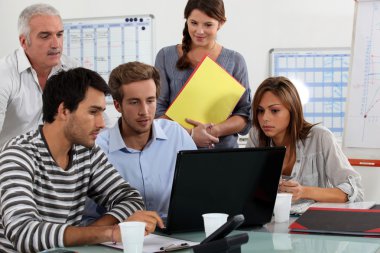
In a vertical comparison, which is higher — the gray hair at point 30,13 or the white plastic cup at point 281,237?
the gray hair at point 30,13

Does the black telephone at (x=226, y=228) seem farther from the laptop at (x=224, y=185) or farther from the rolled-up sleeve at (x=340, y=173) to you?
the rolled-up sleeve at (x=340, y=173)

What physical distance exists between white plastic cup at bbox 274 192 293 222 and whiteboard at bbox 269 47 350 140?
201 cm

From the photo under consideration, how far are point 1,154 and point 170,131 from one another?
76cm

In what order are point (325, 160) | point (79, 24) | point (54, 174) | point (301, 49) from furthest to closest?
1. point (79, 24)
2. point (301, 49)
3. point (325, 160)
4. point (54, 174)

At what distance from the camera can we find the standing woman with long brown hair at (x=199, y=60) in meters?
2.68

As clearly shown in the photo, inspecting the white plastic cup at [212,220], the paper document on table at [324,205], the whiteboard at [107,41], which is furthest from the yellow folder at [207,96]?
the whiteboard at [107,41]

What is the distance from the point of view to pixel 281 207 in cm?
192

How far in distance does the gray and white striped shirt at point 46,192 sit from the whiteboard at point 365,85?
1775mm

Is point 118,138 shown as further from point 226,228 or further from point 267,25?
point 267,25

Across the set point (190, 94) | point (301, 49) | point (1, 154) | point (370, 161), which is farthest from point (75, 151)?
point (301, 49)

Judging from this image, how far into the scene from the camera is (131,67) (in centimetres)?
226

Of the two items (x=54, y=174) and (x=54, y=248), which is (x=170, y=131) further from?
(x=54, y=248)

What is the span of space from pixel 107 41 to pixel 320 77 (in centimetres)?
149

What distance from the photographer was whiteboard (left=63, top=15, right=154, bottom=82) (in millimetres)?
4145
